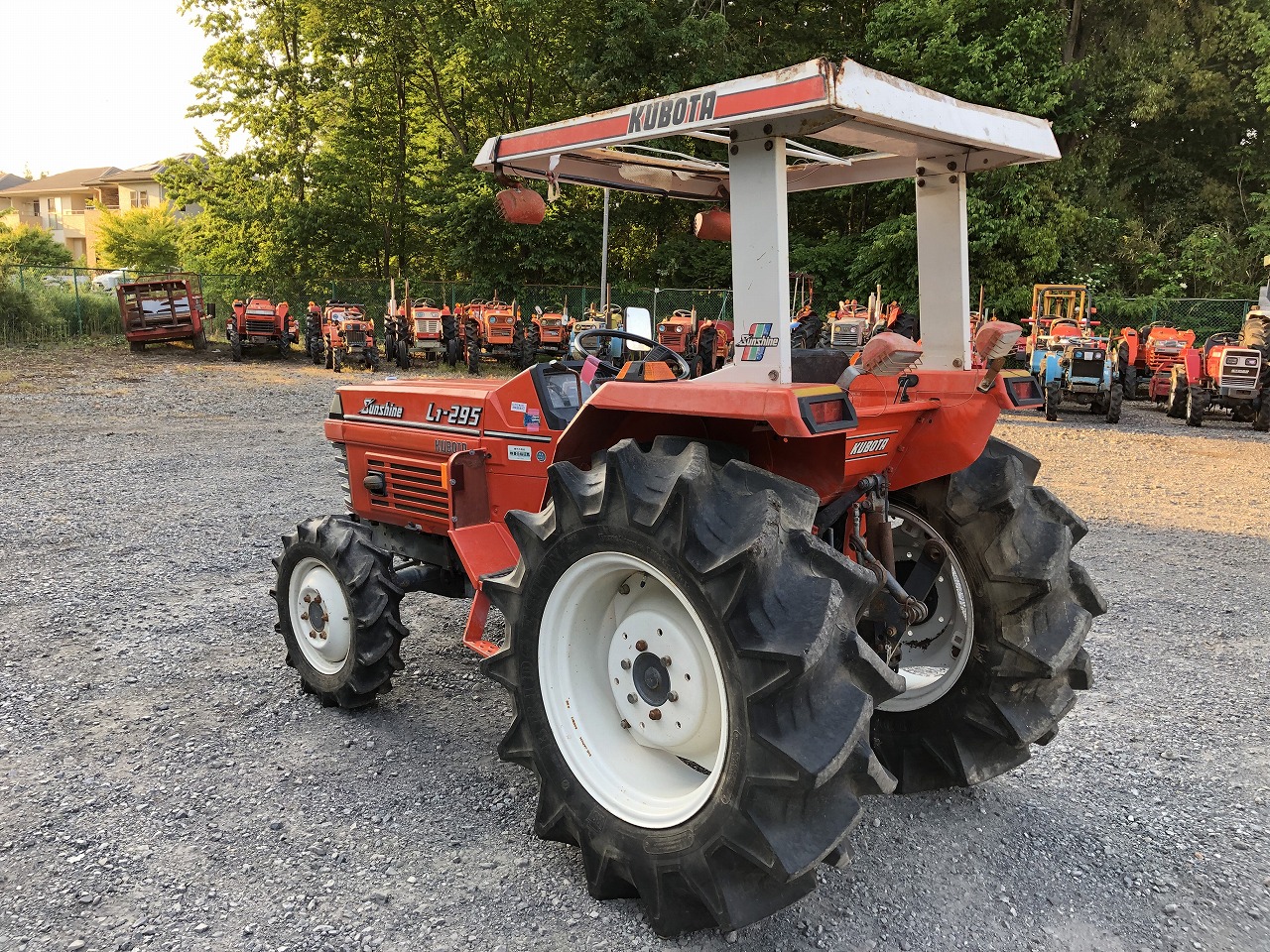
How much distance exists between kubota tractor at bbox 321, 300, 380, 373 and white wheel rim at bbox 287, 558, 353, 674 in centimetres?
1609

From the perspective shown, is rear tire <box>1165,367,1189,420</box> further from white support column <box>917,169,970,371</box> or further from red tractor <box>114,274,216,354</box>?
red tractor <box>114,274,216,354</box>

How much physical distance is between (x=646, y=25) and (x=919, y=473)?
74.8 ft

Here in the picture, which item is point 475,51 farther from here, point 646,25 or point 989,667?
point 989,667

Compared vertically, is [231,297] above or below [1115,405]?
above

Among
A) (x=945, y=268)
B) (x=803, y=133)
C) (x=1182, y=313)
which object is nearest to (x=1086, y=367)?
(x=1182, y=313)

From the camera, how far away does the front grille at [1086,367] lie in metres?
14.6

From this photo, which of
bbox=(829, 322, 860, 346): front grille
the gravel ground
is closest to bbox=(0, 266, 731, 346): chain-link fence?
bbox=(829, 322, 860, 346): front grille

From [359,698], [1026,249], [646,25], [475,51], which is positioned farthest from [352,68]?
[359,698]

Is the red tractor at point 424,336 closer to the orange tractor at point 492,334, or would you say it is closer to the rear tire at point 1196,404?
the orange tractor at point 492,334

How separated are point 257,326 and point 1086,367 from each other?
17.0 meters

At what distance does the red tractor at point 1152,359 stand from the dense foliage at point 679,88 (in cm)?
430

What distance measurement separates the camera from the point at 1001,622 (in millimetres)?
3008

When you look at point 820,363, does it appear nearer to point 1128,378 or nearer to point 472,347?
point 1128,378

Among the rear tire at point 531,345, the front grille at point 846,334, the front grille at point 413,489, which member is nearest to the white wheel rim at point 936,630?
the front grille at point 413,489
